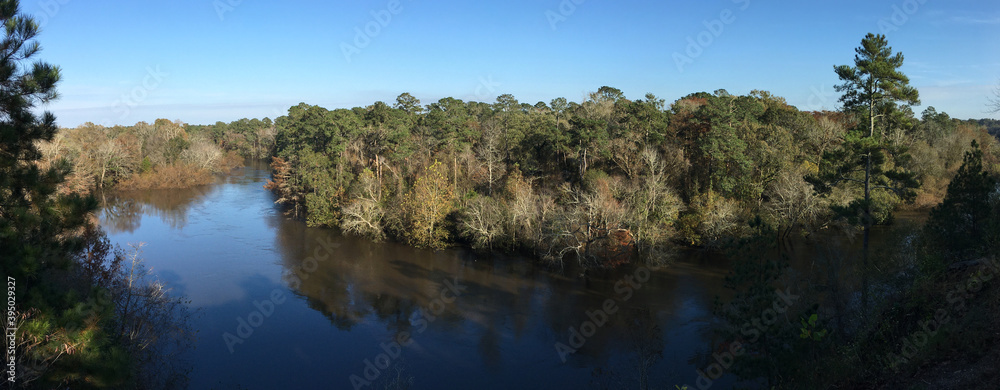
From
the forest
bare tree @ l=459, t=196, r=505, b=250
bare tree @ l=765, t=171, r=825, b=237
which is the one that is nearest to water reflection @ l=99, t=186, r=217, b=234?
the forest

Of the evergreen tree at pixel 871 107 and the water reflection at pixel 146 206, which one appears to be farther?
the water reflection at pixel 146 206

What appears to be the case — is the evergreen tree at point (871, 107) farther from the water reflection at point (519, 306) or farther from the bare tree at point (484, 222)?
the bare tree at point (484, 222)

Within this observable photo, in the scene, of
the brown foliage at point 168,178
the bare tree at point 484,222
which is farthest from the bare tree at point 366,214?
the brown foliage at point 168,178

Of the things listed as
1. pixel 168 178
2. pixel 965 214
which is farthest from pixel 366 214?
pixel 168 178

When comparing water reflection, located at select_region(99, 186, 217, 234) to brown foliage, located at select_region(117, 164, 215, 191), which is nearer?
water reflection, located at select_region(99, 186, 217, 234)

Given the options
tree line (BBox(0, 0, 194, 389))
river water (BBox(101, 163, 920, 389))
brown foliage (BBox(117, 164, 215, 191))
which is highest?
tree line (BBox(0, 0, 194, 389))

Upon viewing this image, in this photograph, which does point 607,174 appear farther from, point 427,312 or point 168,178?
point 168,178

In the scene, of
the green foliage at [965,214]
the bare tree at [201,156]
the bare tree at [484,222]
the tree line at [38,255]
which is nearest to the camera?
the tree line at [38,255]

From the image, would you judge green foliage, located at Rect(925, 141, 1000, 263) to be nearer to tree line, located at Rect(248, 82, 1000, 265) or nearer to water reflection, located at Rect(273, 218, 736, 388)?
tree line, located at Rect(248, 82, 1000, 265)
